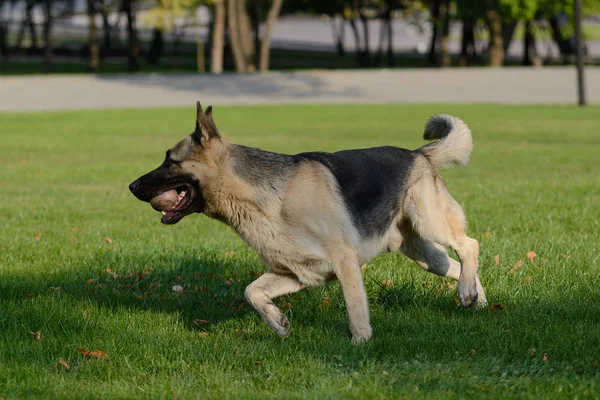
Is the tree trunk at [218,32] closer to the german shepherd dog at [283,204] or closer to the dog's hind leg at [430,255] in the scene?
the dog's hind leg at [430,255]

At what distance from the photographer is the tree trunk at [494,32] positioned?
166 ft

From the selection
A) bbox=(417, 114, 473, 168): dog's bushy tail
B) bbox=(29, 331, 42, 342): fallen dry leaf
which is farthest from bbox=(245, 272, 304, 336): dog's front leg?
bbox=(417, 114, 473, 168): dog's bushy tail

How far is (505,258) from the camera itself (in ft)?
28.6

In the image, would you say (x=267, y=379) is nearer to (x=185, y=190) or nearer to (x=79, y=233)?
(x=185, y=190)

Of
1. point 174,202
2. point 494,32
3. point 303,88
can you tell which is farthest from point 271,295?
point 494,32

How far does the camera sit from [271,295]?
255 inches

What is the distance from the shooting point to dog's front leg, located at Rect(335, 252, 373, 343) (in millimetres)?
6320

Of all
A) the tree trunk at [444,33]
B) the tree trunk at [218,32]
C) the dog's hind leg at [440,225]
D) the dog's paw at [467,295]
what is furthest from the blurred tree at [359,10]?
the dog's paw at [467,295]

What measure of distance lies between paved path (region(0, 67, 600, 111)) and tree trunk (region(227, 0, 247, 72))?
365cm

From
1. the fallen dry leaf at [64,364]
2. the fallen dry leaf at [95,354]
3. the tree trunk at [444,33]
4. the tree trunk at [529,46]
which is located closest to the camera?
the fallen dry leaf at [64,364]

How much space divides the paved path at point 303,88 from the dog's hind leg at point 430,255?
3007 centimetres

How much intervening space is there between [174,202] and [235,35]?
40952 mm

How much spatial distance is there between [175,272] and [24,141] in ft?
52.5

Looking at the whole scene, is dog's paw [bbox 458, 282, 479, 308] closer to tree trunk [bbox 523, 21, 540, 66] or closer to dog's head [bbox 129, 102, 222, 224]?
dog's head [bbox 129, 102, 222, 224]
